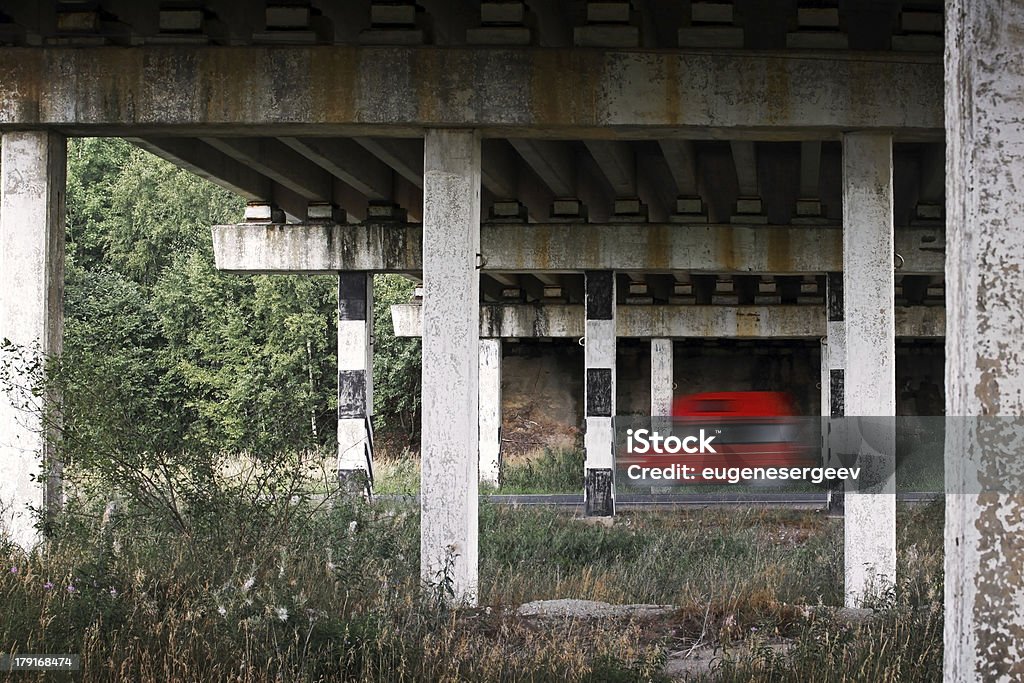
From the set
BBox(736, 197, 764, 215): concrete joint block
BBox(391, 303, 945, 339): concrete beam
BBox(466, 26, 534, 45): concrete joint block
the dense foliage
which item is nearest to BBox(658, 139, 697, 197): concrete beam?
BBox(736, 197, 764, 215): concrete joint block

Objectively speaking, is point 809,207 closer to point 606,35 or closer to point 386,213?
point 386,213

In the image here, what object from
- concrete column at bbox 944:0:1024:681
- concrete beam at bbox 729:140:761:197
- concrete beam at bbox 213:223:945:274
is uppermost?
concrete beam at bbox 729:140:761:197

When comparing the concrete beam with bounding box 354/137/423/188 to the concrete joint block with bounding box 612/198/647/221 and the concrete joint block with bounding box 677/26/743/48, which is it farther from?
the concrete joint block with bounding box 677/26/743/48

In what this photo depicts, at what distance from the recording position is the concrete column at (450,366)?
8781 mm

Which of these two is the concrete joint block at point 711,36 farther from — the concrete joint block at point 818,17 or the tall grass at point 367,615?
the tall grass at point 367,615

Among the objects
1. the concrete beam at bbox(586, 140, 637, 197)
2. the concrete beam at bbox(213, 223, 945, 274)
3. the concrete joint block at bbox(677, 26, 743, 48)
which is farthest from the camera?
the concrete beam at bbox(213, 223, 945, 274)

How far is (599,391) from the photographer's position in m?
18.0

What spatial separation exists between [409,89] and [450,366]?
2188mm

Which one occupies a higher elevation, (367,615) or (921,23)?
(921,23)

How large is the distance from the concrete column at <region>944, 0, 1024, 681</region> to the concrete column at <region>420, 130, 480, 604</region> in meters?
5.33

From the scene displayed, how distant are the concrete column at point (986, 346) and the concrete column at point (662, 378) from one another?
22928 millimetres

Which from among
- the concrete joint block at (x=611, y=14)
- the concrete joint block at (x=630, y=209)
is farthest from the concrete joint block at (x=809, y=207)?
the concrete joint block at (x=611, y=14)

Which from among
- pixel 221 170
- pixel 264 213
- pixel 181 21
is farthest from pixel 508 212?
pixel 181 21

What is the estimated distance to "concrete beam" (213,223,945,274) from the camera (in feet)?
52.5
